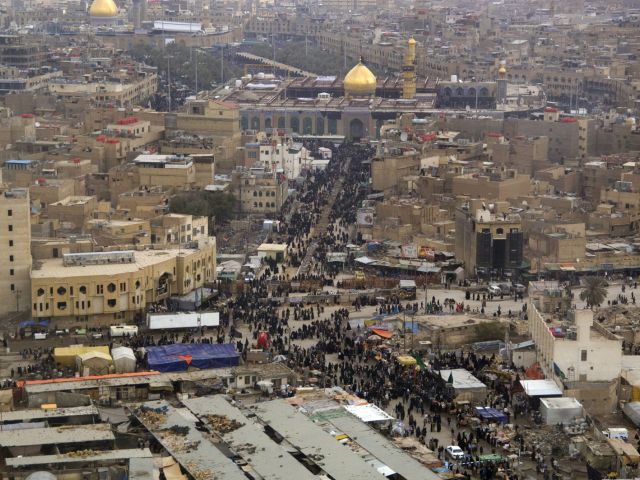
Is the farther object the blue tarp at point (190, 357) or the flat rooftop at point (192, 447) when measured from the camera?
the blue tarp at point (190, 357)

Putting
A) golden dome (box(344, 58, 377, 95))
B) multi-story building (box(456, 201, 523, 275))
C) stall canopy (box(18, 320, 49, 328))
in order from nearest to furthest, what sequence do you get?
1. stall canopy (box(18, 320, 49, 328))
2. multi-story building (box(456, 201, 523, 275))
3. golden dome (box(344, 58, 377, 95))

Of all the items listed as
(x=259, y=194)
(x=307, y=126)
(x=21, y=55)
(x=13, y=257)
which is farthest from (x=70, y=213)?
(x=21, y=55)

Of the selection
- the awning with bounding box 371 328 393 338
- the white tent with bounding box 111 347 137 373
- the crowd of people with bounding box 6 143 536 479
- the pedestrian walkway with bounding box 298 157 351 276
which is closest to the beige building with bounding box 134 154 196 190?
the crowd of people with bounding box 6 143 536 479

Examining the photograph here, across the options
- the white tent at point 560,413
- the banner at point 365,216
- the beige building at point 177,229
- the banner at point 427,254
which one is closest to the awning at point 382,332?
the white tent at point 560,413

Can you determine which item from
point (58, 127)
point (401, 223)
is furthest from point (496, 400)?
point (58, 127)

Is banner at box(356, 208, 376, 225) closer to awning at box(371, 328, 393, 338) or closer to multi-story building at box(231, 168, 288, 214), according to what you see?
multi-story building at box(231, 168, 288, 214)

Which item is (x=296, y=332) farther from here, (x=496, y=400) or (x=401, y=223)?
(x=401, y=223)

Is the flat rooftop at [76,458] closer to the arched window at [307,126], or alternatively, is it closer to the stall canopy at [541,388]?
the stall canopy at [541,388]
